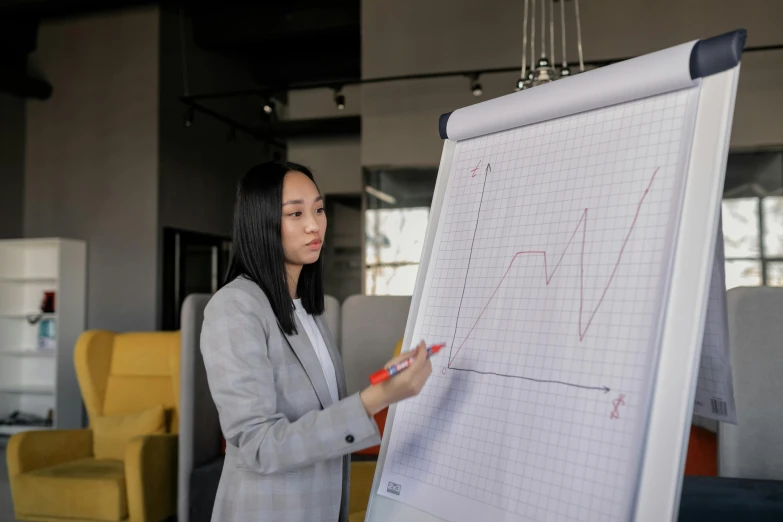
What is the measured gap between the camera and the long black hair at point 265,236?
4.02 ft

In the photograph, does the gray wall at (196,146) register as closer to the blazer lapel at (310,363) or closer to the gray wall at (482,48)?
the gray wall at (482,48)

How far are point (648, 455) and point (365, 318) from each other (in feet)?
8.07

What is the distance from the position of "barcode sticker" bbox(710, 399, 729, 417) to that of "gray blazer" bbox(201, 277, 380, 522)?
58 centimetres

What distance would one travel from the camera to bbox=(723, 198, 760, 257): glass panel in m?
5.10

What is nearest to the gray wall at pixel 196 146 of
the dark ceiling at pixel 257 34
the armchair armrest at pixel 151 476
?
the dark ceiling at pixel 257 34

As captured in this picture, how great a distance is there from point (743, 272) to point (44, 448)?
16.6 feet

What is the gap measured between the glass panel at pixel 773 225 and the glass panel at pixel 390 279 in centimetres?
287

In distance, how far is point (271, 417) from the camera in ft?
3.50

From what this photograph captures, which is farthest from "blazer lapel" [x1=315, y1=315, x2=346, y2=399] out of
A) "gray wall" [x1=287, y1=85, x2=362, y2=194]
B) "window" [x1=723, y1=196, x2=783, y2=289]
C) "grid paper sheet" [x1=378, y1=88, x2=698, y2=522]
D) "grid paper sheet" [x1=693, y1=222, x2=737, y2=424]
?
"gray wall" [x1=287, y1=85, x2=362, y2=194]

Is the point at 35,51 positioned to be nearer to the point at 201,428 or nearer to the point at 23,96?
the point at 23,96

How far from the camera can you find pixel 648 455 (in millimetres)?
799

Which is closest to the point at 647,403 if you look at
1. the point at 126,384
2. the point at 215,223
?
the point at 126,384

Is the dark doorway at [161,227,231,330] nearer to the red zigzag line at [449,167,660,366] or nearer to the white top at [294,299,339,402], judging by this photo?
the white top at [294,299,339,402]

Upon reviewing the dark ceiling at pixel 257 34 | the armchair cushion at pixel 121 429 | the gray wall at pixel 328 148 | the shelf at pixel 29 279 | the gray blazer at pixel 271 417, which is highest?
the dark ceiling at pixel 257 34
